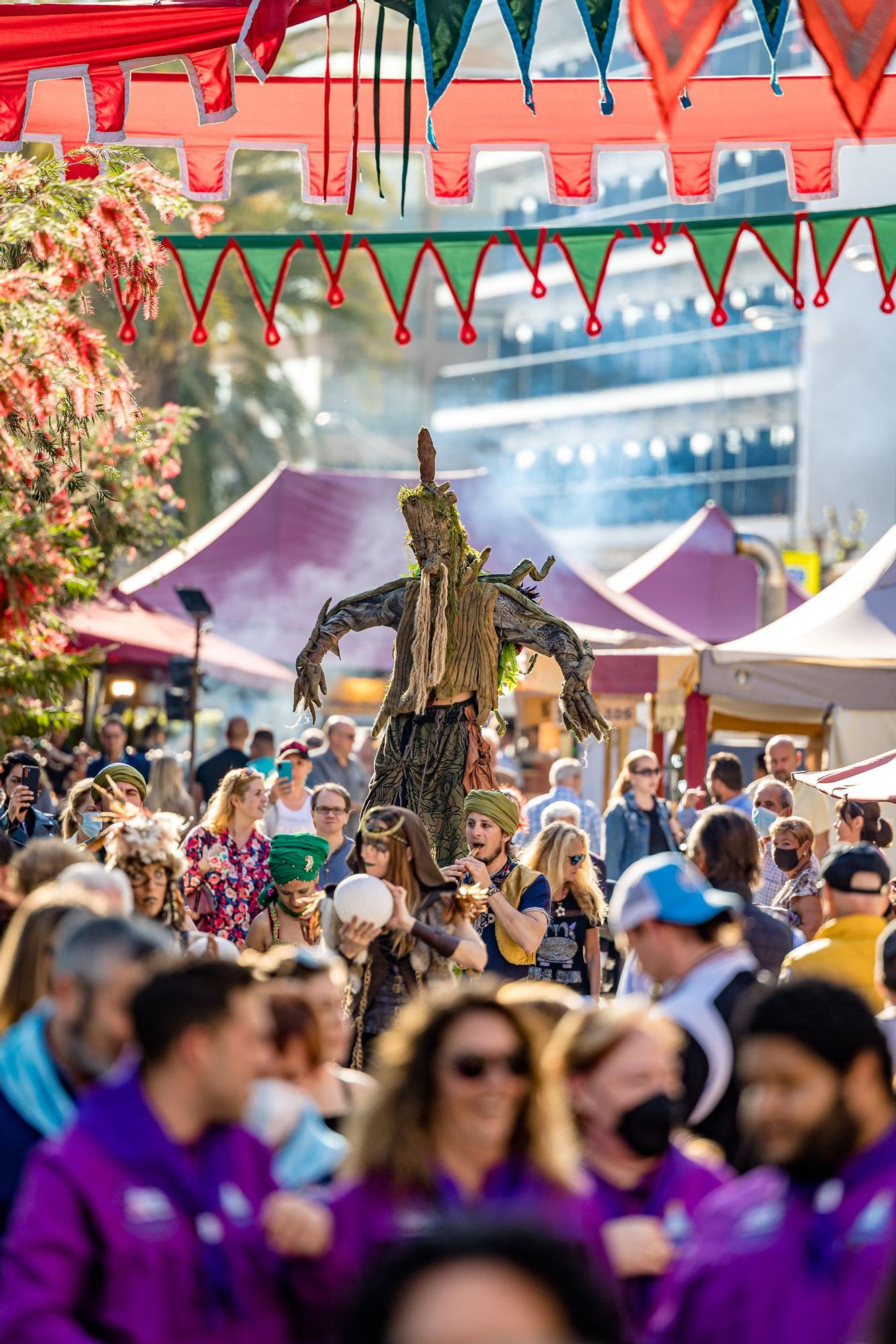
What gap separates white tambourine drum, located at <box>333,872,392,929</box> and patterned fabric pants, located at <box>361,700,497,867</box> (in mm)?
2626

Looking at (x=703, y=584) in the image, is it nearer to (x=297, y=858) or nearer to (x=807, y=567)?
(x=807, y=567)

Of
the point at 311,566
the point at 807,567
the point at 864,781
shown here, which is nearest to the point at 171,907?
the point at 864,781

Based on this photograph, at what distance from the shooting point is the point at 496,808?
725 cm

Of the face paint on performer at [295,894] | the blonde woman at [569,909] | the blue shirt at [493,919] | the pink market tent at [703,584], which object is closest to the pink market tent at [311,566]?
the pink market tent at [703,584]

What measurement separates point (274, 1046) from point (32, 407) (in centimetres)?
436

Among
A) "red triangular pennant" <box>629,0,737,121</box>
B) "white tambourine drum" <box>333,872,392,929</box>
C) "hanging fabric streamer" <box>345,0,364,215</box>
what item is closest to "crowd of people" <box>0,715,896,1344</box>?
"white tambourine drum" <box>333,872,392,929</box>

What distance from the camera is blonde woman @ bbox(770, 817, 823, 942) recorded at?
26.2ft

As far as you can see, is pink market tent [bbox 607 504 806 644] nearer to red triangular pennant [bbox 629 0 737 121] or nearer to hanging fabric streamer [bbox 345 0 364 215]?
hanging fabric streamer [bbox 345 0 364 215]

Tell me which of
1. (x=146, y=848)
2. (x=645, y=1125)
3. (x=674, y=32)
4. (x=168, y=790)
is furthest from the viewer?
(x=168, y=790)

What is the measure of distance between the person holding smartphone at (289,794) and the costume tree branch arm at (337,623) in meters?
1.98

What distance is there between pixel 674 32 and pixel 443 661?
2851 millimetres

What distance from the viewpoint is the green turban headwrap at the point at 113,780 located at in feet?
26.7

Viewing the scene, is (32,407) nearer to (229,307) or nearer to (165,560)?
(165,560)

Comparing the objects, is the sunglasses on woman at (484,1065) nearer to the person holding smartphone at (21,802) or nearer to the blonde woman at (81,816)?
the blonde woman at (81,816)
